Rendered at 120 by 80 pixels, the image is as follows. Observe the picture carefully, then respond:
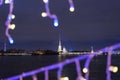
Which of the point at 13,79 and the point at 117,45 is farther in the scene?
the point at 13,79

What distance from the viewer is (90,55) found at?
7.52 ft

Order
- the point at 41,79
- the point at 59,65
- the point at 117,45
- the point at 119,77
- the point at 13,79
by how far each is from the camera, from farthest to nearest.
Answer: the point at 119,77, the point at 41,79, the point at 13,79, the point at 59,65, the point at 117,45

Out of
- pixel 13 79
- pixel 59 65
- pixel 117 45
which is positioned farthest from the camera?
pixel 13 79

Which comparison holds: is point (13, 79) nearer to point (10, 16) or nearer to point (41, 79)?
point (10, 16)

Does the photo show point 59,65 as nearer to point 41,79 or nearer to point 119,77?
point 41,79

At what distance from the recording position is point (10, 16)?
7.88ft

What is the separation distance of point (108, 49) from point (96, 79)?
975 inches

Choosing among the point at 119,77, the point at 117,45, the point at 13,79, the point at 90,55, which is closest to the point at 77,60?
the point at 90,55

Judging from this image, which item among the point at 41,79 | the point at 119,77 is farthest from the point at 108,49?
the point at 119,77

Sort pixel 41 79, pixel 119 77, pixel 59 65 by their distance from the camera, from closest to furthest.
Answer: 1. pixel 59 65
2. pixel 41 79
3. pixel 119 77

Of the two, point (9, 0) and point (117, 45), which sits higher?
point (9, 0)

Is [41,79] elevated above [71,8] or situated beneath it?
situated beneath

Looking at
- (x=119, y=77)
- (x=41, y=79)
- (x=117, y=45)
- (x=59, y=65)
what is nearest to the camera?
(x=117, y=45)

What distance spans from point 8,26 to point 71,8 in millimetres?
410
